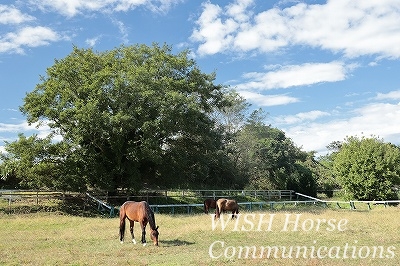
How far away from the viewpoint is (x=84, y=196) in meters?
27.2

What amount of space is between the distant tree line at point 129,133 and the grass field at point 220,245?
24.2 feet

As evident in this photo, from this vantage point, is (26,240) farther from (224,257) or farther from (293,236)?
(293,236)

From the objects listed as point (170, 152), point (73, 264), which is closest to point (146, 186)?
point (170, 152)

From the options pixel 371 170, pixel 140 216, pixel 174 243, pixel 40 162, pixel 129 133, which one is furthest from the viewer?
pixel 371 170

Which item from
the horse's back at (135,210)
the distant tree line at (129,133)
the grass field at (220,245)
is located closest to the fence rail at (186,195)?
the distant tree line at (129,133)

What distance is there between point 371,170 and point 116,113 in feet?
75.4

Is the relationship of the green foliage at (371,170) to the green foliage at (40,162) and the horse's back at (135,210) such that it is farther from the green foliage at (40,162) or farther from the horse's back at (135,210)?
the horse's back at (135,210)

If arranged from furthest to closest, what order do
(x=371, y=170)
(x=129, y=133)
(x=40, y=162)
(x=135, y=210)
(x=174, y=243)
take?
(x=371, y=170) < (x=129, y=133) < (x=40, y=162) < (x=135, y=210) < (x=174, y=243)

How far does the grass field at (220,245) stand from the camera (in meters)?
10.1

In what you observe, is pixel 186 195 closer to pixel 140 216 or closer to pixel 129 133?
pixel 129 133

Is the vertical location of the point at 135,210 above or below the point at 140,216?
above

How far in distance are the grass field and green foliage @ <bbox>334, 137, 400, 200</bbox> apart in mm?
16220

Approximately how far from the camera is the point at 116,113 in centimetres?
2597

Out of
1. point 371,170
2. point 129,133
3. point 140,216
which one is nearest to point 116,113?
point 129,133
